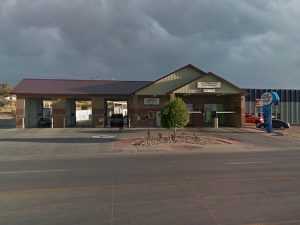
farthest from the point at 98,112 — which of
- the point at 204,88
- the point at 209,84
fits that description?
the point at 209,84

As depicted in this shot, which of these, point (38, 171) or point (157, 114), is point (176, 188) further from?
point (157, 114)

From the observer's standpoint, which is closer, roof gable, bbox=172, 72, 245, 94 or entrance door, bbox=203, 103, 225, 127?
roof gable, bbox=172, 72, 245, 94

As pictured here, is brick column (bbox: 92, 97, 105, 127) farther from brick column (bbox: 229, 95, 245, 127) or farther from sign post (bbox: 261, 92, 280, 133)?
sign post (bbox: 261, 92, 280, 133)

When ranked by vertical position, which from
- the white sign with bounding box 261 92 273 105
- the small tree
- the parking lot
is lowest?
the parking lot

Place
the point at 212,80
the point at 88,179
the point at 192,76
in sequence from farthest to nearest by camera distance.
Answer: the point at 192,76
the point at 212,80
the point at 88,179

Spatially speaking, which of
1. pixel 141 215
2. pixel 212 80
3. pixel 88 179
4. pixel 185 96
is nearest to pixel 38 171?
pixel 88 179

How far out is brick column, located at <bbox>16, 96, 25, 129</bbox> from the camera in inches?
1581

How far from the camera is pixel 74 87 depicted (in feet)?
144

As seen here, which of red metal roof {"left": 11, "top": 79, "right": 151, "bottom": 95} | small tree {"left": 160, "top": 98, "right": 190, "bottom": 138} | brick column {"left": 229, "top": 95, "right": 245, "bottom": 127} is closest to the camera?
small tree {"left": 160, "top": 98, "right": 190, "bottom": 138}

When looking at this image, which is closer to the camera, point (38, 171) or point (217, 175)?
point (217, 175)

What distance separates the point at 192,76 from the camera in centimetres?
4166

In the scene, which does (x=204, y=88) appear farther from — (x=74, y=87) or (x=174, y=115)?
(x=74, y=87)

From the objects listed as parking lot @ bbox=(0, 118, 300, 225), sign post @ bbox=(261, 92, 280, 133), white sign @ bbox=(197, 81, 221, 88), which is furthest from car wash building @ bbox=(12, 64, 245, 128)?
parking lot @ bbox=(0, 118, 300, 225)

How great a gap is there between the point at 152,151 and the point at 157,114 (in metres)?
20.6
